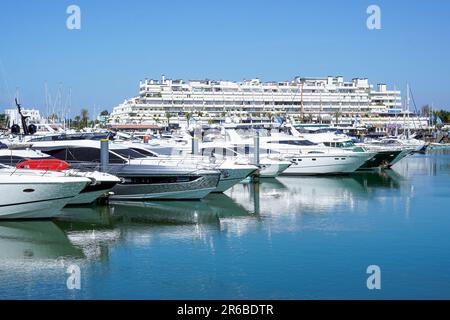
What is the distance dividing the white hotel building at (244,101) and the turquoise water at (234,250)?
116 meters

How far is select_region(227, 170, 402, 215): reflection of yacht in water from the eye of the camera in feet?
90.1

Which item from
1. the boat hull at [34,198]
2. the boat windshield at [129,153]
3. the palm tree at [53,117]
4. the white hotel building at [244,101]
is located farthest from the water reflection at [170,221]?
the white hotel building at [244,101]

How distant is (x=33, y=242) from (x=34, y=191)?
1926mm

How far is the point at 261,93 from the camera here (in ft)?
518

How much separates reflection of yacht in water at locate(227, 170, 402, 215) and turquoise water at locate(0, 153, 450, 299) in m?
0.13

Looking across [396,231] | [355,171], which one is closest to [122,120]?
[355,171]

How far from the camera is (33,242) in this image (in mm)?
19266

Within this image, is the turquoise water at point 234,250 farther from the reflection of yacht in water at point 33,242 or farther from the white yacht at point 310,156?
the white yacht at point 310,156

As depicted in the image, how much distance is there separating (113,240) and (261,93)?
458ft

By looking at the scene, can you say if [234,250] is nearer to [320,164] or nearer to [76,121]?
[320,164]

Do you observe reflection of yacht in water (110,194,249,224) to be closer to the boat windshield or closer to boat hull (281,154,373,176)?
the boat windshield

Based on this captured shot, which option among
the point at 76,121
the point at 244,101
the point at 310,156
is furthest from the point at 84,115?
the point at 310,156

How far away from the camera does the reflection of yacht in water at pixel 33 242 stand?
1780cm
